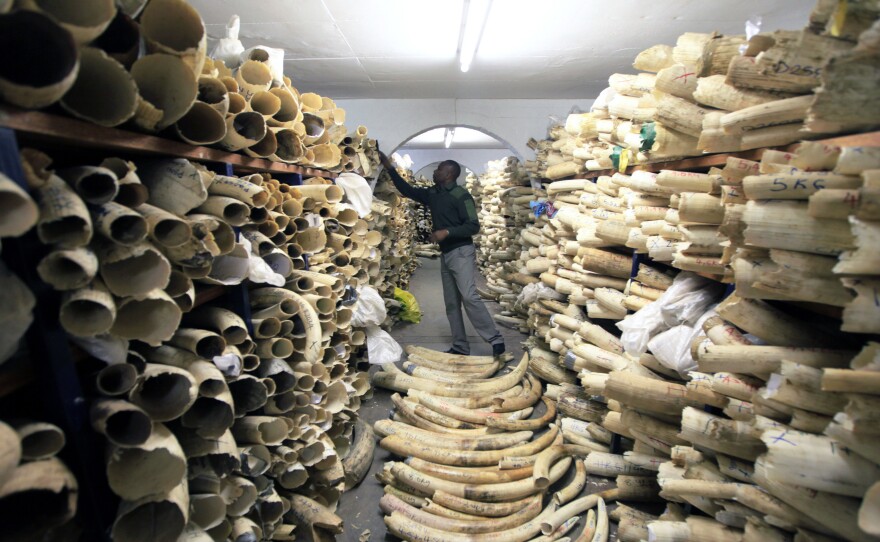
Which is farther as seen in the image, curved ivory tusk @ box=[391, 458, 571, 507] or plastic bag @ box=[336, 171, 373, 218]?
plastic bag @ box=[336, 171, 373, 218]

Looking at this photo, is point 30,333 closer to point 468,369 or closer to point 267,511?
point 267,511

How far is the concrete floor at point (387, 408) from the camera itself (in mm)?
2859

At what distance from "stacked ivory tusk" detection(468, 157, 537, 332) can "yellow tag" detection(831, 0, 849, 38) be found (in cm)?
496

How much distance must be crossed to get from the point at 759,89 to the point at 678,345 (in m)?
1.31

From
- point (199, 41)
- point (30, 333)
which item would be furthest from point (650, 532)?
point (199, 41)

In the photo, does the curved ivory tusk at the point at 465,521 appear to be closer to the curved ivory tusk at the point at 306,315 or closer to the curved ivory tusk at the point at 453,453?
the curved ivory tusk at the point at 453,453

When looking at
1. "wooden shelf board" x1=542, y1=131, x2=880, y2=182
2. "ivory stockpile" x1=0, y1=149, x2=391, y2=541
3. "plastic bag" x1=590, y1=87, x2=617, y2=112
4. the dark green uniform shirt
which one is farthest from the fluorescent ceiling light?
"ivory stockpile" x1=0, y1=149, x2=391, y2=541

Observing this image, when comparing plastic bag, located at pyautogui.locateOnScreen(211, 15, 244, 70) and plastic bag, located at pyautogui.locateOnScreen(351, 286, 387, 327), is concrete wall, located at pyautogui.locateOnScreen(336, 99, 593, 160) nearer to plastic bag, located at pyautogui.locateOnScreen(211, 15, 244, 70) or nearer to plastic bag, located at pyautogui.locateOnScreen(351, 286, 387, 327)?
plastic bag, located at pyautogui.locateOnScreen(351, 286, 387, 327)

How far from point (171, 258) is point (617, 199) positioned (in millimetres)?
3363

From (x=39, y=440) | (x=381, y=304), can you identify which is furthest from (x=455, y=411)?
(x=39, y=440)

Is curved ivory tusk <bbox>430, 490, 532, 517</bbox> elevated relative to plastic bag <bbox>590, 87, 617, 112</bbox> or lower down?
lower down

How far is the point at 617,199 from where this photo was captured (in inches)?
144

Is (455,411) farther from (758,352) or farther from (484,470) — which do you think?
(758,352)

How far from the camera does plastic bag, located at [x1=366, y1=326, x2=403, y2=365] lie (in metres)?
4.18
